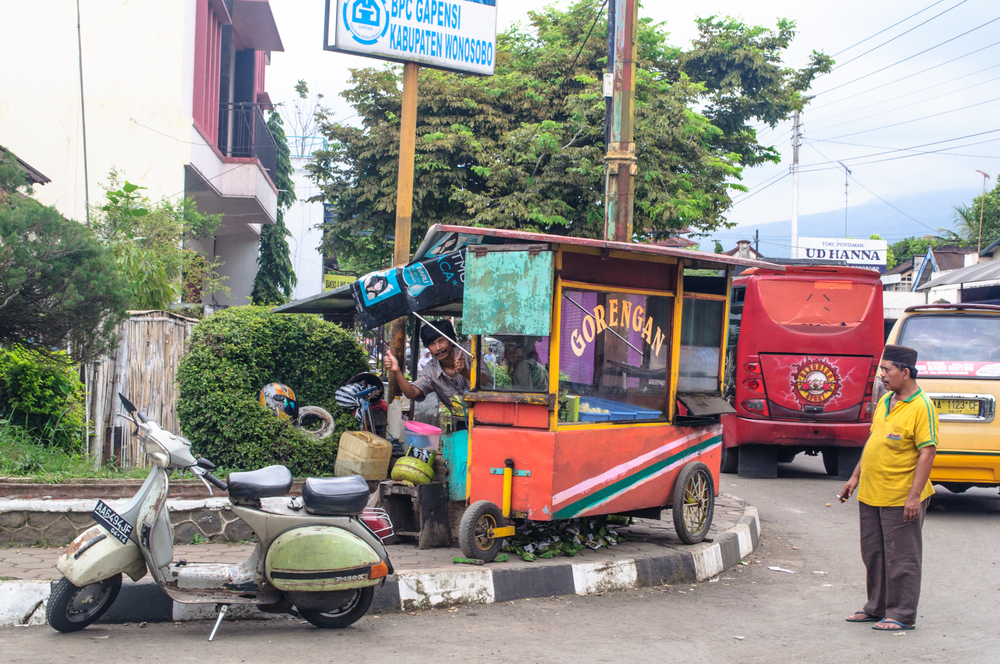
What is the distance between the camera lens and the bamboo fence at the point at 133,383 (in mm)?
8508

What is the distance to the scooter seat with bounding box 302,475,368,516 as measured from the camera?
485cm

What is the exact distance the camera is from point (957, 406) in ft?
28.5

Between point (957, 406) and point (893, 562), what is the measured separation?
4177 mm

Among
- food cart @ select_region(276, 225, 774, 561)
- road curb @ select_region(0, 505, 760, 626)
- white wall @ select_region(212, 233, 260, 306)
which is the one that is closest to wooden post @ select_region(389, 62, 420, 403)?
food cart @ select_region(276, 225, 774, 561)

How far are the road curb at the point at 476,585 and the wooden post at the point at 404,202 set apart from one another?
290 centimetres

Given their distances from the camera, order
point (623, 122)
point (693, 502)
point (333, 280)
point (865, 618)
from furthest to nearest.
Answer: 1. point (333, 280)
2. point (623, 122)
3. point (693, 502)
4. point (865, 618)

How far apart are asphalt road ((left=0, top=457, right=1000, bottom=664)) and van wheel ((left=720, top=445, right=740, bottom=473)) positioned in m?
5.67

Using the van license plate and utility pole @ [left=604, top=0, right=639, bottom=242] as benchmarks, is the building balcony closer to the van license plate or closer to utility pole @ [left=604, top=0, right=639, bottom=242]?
utility pole @ [left=604, top=0, right=639, bottom=242]

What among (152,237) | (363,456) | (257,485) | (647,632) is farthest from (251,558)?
(152,237)

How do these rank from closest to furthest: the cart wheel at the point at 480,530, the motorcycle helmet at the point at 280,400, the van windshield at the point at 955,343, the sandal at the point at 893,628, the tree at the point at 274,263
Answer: the sandal at the point at 893,628
the cart wheel at the point at 480,530
the motorcycle helmet at the point at 280,400
the van windshield at the point at 955,343
the tree at the point at 274,263

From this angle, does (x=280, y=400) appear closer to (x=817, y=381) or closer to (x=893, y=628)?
(x=893, y=628)

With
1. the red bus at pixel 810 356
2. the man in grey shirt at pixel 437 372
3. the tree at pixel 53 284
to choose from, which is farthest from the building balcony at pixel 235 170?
the red bus at pixel 810 356

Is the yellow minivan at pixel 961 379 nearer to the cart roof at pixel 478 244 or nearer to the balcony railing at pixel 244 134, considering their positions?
the cart roof at pixel 478 244

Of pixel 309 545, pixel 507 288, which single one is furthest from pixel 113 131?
pixel 309 545
